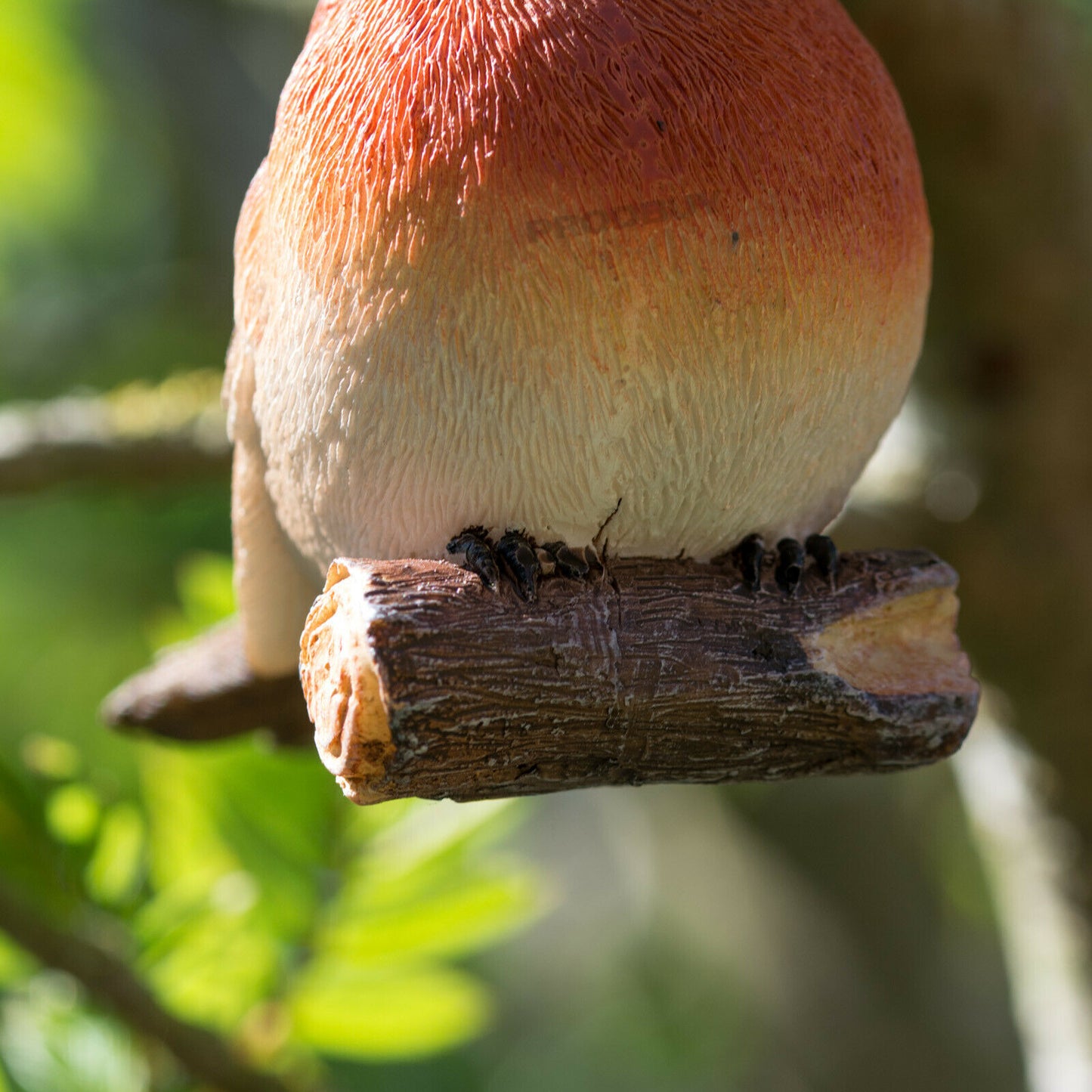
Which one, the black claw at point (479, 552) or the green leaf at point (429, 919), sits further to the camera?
the green leaf at point (429, 919)

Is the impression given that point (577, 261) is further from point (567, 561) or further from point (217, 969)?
point (217, 969)

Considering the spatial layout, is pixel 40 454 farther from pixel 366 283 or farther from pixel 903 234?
pixel 903 234

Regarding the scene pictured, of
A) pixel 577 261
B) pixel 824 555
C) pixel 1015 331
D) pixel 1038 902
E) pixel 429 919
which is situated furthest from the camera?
pixel 1038 902

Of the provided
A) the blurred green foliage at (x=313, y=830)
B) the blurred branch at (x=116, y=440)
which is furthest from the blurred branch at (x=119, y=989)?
the blurred branch at (x=116, y=440)

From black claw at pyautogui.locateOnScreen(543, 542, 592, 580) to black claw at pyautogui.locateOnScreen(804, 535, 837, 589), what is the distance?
0.12 meters

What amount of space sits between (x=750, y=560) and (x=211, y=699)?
364mm

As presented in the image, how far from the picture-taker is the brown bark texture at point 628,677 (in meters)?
0.43

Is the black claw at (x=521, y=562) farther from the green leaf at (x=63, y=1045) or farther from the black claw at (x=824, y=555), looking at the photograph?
the green leaf at (x=63, y=1045)

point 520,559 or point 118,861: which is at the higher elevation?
point 520,559

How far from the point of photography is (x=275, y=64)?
3246mm

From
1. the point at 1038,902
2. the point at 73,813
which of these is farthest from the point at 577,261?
the point at 1038,902

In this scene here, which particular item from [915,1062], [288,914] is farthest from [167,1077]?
[915,1062]

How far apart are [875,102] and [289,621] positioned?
38 cm

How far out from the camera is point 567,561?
480 mm
